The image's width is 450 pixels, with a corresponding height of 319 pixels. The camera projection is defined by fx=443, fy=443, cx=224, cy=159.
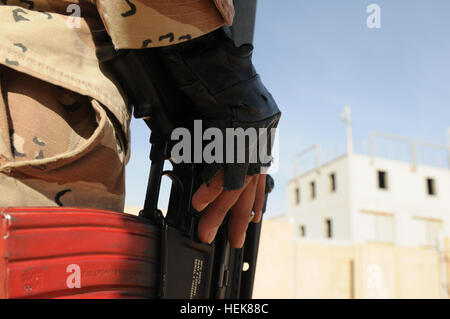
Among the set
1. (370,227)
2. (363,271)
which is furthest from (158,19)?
(370,227)

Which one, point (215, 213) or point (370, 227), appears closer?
point (215, 213)

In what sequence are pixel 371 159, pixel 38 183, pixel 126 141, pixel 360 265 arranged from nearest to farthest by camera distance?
1. pixel 38 183
2. pixel 126 141
3. pixel 360 265
4. pixel 371 159

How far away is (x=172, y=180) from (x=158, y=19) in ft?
1.51

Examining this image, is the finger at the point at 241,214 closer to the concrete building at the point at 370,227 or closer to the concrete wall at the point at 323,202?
the concrete building at the point at 370,227

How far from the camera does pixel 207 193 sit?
1.05 m

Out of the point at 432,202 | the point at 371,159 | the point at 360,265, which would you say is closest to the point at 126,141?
the point at 360,265

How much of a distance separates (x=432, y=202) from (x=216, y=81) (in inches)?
1019

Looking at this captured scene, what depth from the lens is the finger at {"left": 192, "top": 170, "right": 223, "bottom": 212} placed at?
1.02 m

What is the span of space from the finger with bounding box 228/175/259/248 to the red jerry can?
0.94 ft

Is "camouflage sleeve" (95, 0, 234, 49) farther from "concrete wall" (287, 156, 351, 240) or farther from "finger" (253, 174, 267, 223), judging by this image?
"concrete wall" (287, 156, 351, 240)

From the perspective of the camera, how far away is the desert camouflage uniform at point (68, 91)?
2.58 ft

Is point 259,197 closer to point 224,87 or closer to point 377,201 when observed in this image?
point 224,87

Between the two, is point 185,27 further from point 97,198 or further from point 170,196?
point 170,196
